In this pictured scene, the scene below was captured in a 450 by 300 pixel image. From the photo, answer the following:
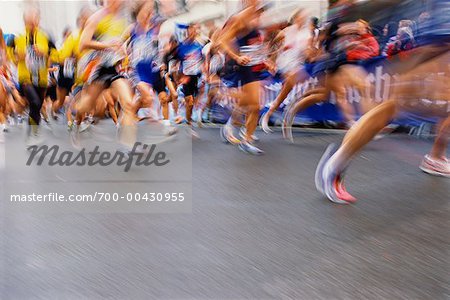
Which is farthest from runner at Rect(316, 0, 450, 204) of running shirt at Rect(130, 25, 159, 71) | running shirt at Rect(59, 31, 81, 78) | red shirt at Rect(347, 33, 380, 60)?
running shirt at Rect(59, 31, 81, 78)

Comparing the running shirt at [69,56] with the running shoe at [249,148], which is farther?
the running shirt at [69,56]

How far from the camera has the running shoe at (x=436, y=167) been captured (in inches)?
117

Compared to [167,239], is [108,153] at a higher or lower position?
lower

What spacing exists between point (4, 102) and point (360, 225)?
4364 mm

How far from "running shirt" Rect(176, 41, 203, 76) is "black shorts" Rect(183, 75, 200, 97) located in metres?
0.06

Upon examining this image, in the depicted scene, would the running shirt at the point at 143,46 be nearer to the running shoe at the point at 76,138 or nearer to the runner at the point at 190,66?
the running shoe at the point at 76,138

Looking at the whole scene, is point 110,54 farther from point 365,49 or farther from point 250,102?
point 365,49

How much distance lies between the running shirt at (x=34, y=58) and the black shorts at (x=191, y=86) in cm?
178

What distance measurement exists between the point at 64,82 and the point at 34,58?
73cm

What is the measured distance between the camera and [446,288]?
1.50 metres

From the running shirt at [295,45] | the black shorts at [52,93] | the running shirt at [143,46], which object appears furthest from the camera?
the black shorts at [52,93]

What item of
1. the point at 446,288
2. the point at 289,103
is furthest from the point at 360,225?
the point at 289,103

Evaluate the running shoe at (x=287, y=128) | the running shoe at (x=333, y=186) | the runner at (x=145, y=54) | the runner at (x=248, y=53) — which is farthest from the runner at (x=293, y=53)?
the running shoe at (x=333, y=186)

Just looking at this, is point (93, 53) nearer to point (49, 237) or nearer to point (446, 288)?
point (49, 237)
